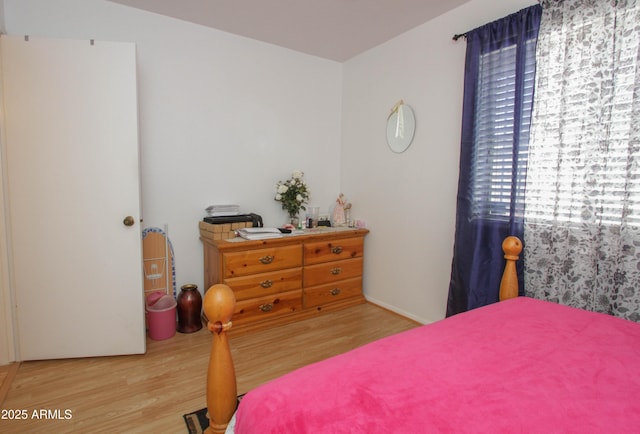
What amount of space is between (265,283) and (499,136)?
2.06 m

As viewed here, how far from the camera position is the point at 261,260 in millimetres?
2738

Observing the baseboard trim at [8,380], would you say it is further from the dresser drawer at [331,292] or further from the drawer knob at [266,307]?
the dresser drawer at [331,292]

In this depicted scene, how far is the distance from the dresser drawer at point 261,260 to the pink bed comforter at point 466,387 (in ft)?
5.60

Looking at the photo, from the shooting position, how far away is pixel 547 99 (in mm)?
1942

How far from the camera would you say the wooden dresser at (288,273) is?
2645 millimetres

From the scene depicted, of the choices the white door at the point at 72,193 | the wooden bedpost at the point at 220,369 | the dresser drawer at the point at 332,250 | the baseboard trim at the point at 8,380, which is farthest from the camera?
the dresser drawer at the point at 332,250

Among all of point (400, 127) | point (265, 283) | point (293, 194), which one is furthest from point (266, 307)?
point (400, 127)

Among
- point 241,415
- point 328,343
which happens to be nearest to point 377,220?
point 328,343

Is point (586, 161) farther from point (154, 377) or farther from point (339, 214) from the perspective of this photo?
point (154, 377)

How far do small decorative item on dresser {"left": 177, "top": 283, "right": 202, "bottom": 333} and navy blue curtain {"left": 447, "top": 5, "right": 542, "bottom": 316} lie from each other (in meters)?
1.99

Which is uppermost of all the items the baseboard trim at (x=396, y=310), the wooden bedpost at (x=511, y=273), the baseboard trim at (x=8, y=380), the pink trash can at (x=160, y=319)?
the wooden bedpost at (x=511, y=273)

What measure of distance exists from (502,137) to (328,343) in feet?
6.23

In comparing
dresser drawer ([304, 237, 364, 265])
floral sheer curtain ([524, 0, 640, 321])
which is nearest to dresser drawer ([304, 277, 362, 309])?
dresser drawer ([304, 237, 364, 265])

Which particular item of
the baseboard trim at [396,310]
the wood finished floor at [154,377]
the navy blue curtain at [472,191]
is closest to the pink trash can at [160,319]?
the wood finished floor at [154,377]
